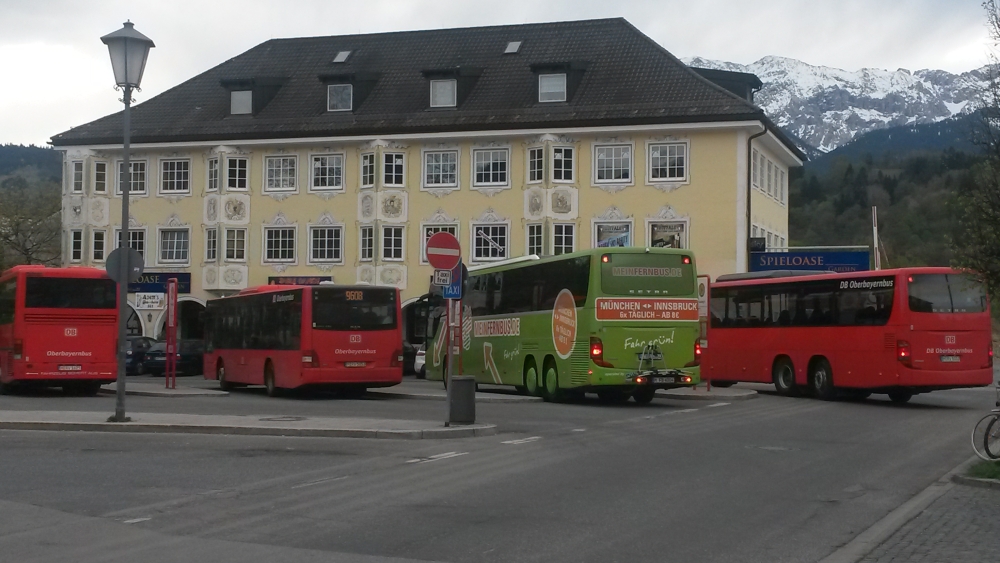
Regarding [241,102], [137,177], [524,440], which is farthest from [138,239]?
[524,440]

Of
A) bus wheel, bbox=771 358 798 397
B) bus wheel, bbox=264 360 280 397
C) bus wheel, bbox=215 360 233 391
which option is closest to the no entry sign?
bus wheel, bbox=264 360 280 397

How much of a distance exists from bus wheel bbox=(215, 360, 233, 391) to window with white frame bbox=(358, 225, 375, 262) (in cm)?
1620

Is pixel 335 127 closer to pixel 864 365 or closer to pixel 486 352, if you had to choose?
pixel 486 352

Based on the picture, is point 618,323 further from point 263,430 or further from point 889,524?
point 889,524

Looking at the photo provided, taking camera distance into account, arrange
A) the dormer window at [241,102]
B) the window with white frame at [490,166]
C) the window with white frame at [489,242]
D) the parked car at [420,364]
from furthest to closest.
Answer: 1. the dormer window at [241,102]
2. the window with white frame at [489,242]
3. the window with white frame at [490,166]
4. the parked car at [420,364]

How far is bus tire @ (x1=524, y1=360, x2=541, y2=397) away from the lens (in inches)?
1155

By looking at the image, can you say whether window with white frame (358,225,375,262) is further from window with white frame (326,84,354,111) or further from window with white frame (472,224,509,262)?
window with white frame (326,84,354,111)

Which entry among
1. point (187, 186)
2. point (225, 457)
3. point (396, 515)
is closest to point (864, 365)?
point (225, 457)

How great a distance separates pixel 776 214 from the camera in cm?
5425

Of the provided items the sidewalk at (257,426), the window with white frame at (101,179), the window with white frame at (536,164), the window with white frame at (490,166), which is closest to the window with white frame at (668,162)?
the window with white frame at (536,164)

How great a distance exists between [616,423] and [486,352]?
422 inches

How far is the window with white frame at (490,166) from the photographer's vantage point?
49.9m

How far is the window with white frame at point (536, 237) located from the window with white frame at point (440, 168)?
12.1 ft

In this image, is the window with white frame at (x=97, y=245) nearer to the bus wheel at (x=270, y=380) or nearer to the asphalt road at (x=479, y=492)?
the bus wheel at (x=270, y=380)
